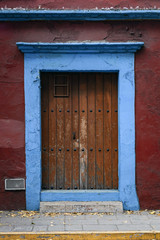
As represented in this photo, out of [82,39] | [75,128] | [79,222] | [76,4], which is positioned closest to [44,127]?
[75,128]

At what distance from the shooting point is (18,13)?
564 cm

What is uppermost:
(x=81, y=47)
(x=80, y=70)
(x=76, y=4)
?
(x=76, y=4)

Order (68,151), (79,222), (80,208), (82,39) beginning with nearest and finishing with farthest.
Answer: (79,222) → (80,208) → (82,39) → (68,151)

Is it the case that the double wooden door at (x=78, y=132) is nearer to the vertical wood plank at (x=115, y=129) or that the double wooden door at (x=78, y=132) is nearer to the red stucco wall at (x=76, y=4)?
the vertical wood plank at (x=115, y=129)

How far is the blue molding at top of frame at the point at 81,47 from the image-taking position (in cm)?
566

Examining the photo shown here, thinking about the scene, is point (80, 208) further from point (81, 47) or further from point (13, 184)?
point (81, 47)

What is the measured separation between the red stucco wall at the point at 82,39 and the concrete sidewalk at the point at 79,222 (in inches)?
15.1

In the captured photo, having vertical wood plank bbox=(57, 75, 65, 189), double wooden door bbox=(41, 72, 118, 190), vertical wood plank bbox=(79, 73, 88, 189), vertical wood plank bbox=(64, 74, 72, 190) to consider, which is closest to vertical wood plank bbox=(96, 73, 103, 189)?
double wooden door bbox=(41, 72, 118, 190)

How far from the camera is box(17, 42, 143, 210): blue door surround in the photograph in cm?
578

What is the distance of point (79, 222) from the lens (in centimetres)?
506

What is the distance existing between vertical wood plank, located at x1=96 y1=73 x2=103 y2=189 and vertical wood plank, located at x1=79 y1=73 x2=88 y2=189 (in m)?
0.21

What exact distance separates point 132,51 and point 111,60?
0.39m

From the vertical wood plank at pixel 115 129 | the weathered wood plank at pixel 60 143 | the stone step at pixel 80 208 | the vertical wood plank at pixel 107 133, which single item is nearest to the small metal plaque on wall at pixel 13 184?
the stone step at pixel 80 208

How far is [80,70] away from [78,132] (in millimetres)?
1099
